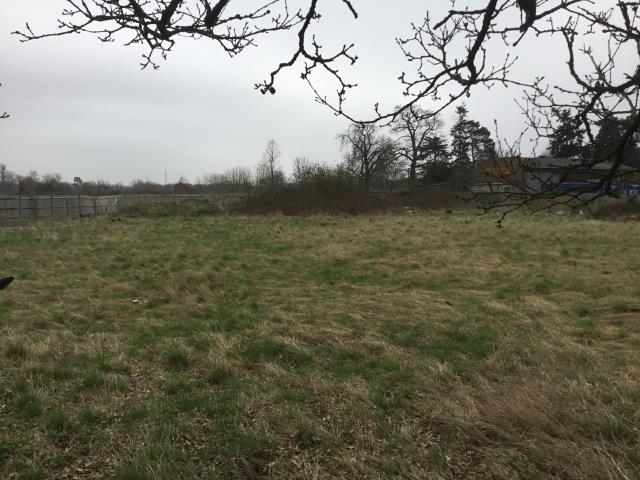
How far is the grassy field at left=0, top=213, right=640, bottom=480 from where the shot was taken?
10.3 ft

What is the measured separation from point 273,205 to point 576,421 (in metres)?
26.5

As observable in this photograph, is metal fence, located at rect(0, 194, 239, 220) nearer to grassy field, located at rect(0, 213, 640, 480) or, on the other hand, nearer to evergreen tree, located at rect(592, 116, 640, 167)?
grassy field, located at rect(0, 213, 640, 480)

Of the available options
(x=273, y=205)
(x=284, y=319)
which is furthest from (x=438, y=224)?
(x=284, y=319)

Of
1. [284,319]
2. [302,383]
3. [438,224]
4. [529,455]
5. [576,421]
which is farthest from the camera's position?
[438,224]

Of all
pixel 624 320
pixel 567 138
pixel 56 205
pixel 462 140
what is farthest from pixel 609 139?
pixel 56 205

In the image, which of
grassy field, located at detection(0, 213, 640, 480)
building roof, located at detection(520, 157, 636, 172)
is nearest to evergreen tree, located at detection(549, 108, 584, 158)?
building roof, located at detection(520, 157, 636, 172)

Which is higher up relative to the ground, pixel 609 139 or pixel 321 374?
pixel 609 139

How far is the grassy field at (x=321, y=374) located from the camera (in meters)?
3.13

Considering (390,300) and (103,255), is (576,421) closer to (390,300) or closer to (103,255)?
(390,300)

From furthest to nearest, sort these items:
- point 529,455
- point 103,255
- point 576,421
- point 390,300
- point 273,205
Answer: point 273,205 → point 103,255 → point 390,300 → point 576,421 → point 529,455

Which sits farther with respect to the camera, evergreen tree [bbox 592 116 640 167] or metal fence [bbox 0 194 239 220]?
metal fence [bbox 0 194 239 220]

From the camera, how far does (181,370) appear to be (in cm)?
465

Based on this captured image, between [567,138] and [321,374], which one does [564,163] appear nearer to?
[567,138]

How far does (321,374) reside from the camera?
448 cm
